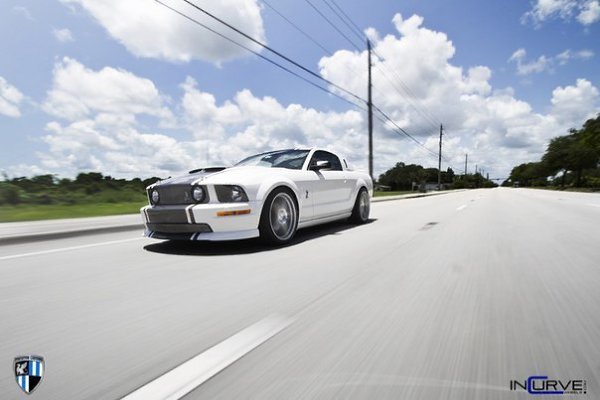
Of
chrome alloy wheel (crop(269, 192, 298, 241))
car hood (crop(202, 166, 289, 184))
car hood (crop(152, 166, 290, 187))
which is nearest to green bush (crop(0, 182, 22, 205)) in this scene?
car hood (crop(152, 166, 290, 187))

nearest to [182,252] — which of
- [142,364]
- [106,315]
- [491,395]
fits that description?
[106,315]

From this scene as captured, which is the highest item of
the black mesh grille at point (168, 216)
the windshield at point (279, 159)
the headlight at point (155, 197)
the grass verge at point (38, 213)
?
the windshield at point (279, 159)

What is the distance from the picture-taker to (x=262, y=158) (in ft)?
19.0

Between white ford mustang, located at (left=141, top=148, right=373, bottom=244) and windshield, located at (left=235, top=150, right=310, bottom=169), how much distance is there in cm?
2

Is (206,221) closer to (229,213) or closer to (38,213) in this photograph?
(229,213)

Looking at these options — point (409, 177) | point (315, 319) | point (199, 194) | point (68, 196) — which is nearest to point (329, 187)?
point (199, 194)

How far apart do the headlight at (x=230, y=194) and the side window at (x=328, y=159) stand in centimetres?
185

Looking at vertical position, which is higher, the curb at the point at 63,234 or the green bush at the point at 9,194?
the green bush at the point at 9,194

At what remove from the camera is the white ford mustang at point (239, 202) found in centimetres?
404

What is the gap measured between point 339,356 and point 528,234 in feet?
16.8

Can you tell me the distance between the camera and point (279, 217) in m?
4.74

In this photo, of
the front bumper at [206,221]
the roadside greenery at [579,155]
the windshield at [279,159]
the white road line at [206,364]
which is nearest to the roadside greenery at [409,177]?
the roadside greenery at [579,155]

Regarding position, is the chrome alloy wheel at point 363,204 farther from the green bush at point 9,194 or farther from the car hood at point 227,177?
the green bush at point 9,194

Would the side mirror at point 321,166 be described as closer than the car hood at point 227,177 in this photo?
No
